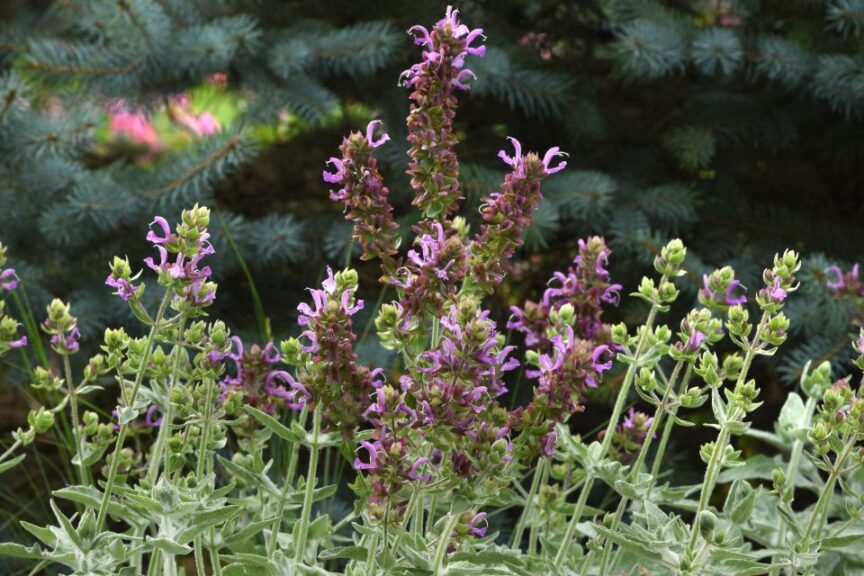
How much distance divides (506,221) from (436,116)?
0.16m

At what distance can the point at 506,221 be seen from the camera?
1.48 meters

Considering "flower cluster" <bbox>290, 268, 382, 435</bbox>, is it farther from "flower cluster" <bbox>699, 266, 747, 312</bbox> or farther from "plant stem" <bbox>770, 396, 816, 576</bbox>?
"plant stem" <bbox>770, 396, 816, 576</bbox>

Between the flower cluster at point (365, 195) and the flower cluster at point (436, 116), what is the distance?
49 millimetres

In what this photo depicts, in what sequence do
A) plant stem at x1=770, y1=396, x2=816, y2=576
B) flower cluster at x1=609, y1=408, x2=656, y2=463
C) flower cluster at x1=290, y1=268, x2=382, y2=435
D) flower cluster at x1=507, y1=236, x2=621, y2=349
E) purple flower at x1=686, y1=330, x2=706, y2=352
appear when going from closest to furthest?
1. flower cluster at x1=290, y1=268, x2=382, y2=435
2. purple flower at x1=686, y1=330, x2=706, y2=352
3. flower cluster at x1=507, y1=236, x2=621, y2=349
4. flower cluster at x1=609, y1=408, x2=656, y2=463
5. plant stem at x1=770, y1=396, x2=816, y2=576

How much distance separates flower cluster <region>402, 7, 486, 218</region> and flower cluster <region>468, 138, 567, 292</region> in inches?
2.4

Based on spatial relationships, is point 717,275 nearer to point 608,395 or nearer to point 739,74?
point 608,395

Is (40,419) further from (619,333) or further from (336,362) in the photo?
(619,333)

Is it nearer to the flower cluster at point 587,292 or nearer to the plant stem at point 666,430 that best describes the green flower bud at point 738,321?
the plant stem at point 666,430

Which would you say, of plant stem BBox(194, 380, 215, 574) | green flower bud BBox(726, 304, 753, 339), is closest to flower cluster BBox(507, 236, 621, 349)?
green flower bud BBox(726, 304, 753, 339)

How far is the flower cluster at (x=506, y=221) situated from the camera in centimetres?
148

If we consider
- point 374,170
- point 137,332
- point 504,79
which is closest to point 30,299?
point 137,332

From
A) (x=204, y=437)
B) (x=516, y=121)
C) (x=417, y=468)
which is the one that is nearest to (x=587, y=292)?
(x=417, y=468)

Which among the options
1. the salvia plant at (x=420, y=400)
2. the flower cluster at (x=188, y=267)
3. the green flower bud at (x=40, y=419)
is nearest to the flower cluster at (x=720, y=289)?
the salvia plant at (x=420, y=400)

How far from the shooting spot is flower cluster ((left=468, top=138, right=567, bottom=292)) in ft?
4.85
